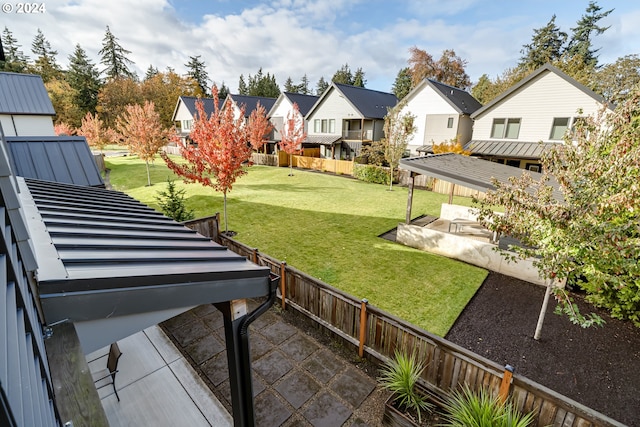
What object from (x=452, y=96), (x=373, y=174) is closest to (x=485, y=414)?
(x=373, y=174)

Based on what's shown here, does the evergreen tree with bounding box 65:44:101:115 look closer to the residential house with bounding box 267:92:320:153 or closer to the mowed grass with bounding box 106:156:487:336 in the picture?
the residential house with bounding box 267:92:320:153

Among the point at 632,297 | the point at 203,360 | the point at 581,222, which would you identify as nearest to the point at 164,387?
the point at 203,360

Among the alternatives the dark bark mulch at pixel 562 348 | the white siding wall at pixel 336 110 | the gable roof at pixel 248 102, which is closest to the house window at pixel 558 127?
the white siding wall at pixel 336 110

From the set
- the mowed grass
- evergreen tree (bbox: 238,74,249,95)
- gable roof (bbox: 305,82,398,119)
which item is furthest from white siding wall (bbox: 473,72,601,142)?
evergreen tree (bbox: 238,74,249,95)

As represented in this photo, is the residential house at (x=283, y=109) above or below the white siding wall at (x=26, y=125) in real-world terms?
above

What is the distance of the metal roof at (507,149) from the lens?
21922 millimetres

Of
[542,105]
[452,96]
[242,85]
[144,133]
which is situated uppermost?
[242,85]

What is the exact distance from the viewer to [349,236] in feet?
44.7

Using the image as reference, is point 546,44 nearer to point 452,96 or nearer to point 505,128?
point 452,96

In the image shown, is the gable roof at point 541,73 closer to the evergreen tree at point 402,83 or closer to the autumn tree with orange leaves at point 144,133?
the autumn tree with orange leaves at point 144,133

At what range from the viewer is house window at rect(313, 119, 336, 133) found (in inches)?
1412

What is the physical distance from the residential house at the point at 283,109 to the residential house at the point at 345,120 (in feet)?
7.48

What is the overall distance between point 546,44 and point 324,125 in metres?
44.4

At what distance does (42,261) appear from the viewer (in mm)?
2523
